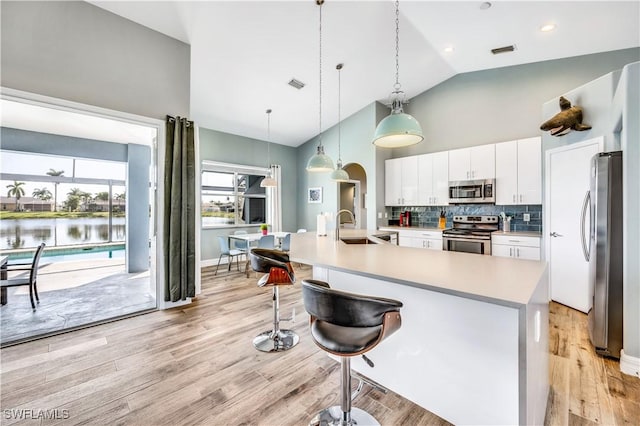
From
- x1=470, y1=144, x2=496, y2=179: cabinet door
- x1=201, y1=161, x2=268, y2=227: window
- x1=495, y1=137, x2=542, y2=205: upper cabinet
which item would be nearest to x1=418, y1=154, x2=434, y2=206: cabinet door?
x1=470, y1=144, x2=496, y2=179: cabinet door

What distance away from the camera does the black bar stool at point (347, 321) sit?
1.15m

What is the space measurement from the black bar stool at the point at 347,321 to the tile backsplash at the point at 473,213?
418 centimetres

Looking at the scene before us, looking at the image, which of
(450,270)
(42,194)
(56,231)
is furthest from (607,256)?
(56,231)

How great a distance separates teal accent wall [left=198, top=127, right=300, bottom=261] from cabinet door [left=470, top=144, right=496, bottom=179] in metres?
4.39

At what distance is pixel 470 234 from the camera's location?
13.8 ft

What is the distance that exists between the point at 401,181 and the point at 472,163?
4.33 ft

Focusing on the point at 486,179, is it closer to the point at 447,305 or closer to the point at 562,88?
the point at 562,88

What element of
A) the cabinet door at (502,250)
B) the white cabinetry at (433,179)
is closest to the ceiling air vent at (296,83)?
the white cabinetry at (433,179)

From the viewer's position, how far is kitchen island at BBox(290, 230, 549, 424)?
3.86ft

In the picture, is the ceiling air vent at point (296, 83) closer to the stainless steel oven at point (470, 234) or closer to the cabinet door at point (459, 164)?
the cabinet door at point (459, 164)

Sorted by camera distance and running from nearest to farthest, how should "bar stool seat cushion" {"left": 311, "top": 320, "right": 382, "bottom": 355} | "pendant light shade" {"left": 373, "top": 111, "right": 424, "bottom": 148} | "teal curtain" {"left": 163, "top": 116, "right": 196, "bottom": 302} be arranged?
"bar stool seat cushion" {"left": 311, "top": 320, "right": 382, "bottom": 355} < "pendant light shade" {"left": 373, "top": 111, "right": 424, "bottom": 148} < "teal curtain" {"left": 163, "top": 116, "right": 196, "bottom": 302}

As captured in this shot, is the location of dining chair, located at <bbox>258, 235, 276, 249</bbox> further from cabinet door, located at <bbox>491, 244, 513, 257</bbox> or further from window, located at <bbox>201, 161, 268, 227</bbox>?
cabinet door, located at <bbox>491, 244, 513, 257</bbox>

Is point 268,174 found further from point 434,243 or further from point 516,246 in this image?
point 516,246

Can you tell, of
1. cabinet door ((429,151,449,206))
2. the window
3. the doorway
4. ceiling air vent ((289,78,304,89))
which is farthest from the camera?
the doorway
